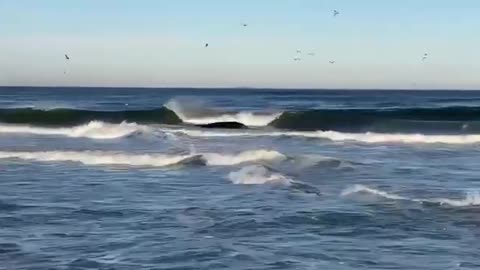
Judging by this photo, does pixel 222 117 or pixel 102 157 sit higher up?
pixel 222 117

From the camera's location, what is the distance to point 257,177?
1591 centimetres

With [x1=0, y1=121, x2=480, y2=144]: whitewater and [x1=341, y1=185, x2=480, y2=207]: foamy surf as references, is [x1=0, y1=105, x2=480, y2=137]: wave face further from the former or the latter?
[x1=341, y1=185, x2=480, y2=207]: foamy surf

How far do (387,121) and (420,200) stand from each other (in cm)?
2391

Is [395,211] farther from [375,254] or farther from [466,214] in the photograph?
[375,254]

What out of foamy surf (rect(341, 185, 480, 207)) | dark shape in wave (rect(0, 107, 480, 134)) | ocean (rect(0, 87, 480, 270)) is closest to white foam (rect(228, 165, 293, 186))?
ocean (rect(0, 87, 480, 270))

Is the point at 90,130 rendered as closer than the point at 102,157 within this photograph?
No

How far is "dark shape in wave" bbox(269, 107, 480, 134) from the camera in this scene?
3560 centimetres

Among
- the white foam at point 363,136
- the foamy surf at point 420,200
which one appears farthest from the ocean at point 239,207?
the white foam at point 363,136

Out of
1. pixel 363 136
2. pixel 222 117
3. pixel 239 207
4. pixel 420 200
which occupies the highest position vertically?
pixel 222 117

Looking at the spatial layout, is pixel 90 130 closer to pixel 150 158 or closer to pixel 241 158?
pixel 150 158

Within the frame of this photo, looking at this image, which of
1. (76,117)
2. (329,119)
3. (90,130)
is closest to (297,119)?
(329,119)

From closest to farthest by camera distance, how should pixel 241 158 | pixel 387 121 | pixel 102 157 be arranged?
pixel 241 158 < pixel 102 157 < pixel 387 121

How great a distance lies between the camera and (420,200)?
1312 centimetres

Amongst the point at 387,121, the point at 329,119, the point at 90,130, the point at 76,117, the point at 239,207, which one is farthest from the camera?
the point at 76,117
